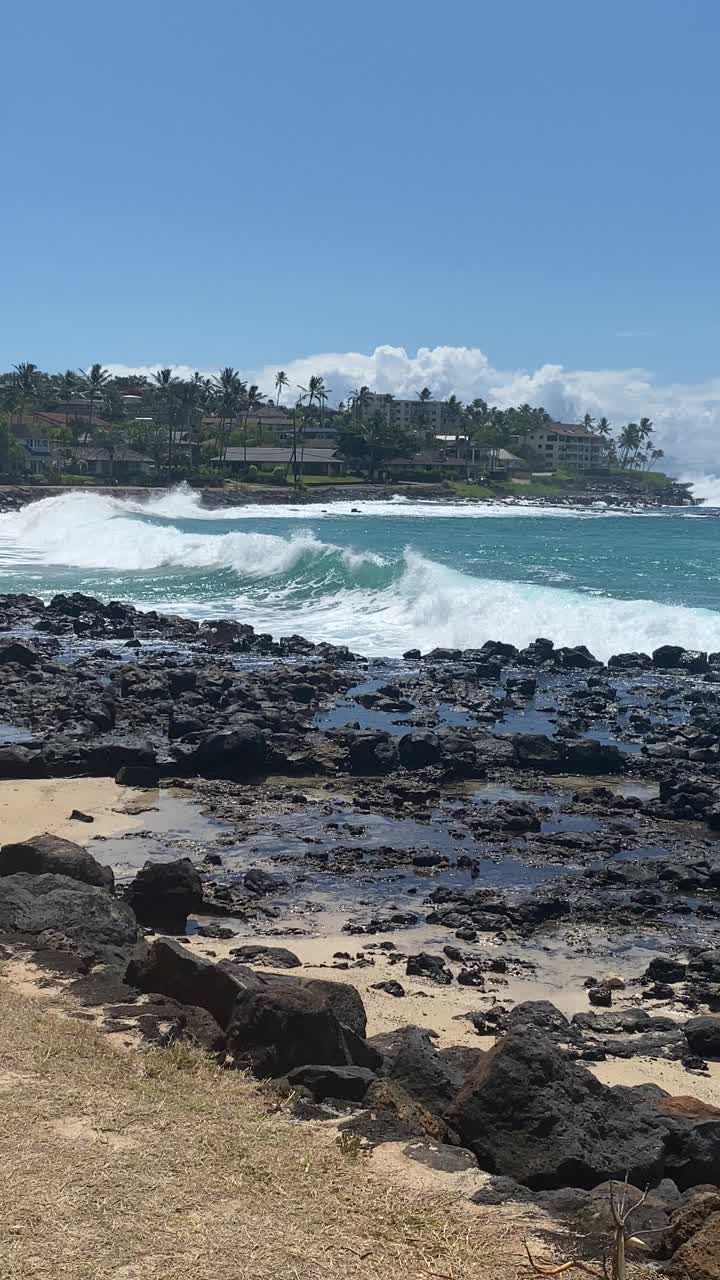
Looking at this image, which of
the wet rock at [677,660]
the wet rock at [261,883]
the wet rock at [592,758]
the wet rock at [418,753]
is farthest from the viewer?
the wet rock at [677,660]

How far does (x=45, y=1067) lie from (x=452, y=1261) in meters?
3.55

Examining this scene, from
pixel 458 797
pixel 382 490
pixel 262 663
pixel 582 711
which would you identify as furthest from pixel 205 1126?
pixel 382 490

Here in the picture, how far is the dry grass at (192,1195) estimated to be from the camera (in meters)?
6.98

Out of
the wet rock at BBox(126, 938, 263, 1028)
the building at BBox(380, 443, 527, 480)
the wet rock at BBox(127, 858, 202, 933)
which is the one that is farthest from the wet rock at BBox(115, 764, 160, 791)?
the building at BBox(380, 443, 527, 480)

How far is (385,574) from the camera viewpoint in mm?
53000

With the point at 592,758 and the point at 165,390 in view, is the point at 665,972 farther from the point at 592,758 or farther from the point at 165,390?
the point at 165,390

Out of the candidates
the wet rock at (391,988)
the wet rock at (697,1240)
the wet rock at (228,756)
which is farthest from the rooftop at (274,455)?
the wet rock at (697,1240)

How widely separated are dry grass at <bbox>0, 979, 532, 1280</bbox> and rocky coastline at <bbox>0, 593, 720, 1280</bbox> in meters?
0.54

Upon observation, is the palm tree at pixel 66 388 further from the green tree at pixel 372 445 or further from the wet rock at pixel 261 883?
the wet rock at pixel 261 883

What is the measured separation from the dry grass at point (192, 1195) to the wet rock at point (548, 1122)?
90 centimetres

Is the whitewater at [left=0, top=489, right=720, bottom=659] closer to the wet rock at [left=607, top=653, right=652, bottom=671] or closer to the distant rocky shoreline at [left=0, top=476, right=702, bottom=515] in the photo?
the wet rock at [left=607, top=653, right=652, bottom=671]

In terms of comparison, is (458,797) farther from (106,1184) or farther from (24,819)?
(106,1184)

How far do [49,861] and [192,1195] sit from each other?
7059 mm

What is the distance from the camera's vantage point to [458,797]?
21438 millimetres
